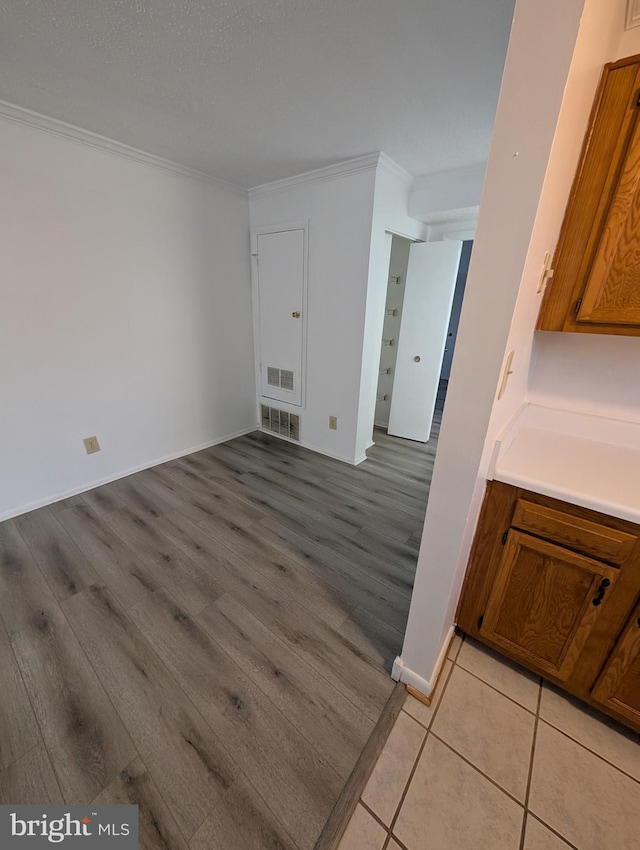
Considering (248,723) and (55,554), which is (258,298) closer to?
(55,554)

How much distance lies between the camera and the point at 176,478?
265 centimetres

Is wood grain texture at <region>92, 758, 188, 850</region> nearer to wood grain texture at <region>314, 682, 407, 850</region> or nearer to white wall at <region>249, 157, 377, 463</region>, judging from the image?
wood grain texture at <region>314, 682, 407, 850</region>

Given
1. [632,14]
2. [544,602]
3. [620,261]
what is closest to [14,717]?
[544,602]

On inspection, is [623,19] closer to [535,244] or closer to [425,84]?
[425,84]

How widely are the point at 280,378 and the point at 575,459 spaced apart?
255 cm

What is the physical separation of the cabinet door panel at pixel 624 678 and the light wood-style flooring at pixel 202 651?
71 cm

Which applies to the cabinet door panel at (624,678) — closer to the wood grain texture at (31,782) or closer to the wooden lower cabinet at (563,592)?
the wooden lower cabinet at (563,592)

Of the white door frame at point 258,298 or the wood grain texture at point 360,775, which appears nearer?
the wood grain texture at point 360,775

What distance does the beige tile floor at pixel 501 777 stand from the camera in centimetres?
91

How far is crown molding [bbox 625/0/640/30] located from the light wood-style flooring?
2.27 m

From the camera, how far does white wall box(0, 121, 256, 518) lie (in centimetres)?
193

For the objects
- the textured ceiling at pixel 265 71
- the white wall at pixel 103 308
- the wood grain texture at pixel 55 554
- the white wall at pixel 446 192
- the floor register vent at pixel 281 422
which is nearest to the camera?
the textured ceiling at pixel 265 71

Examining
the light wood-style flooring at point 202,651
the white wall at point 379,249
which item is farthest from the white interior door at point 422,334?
the light wood-style flooring at point 202,651

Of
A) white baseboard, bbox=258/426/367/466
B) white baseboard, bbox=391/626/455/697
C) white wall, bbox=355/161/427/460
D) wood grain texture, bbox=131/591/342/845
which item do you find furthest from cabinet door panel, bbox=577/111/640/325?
white baseboard, bbox=258/426/367/466
